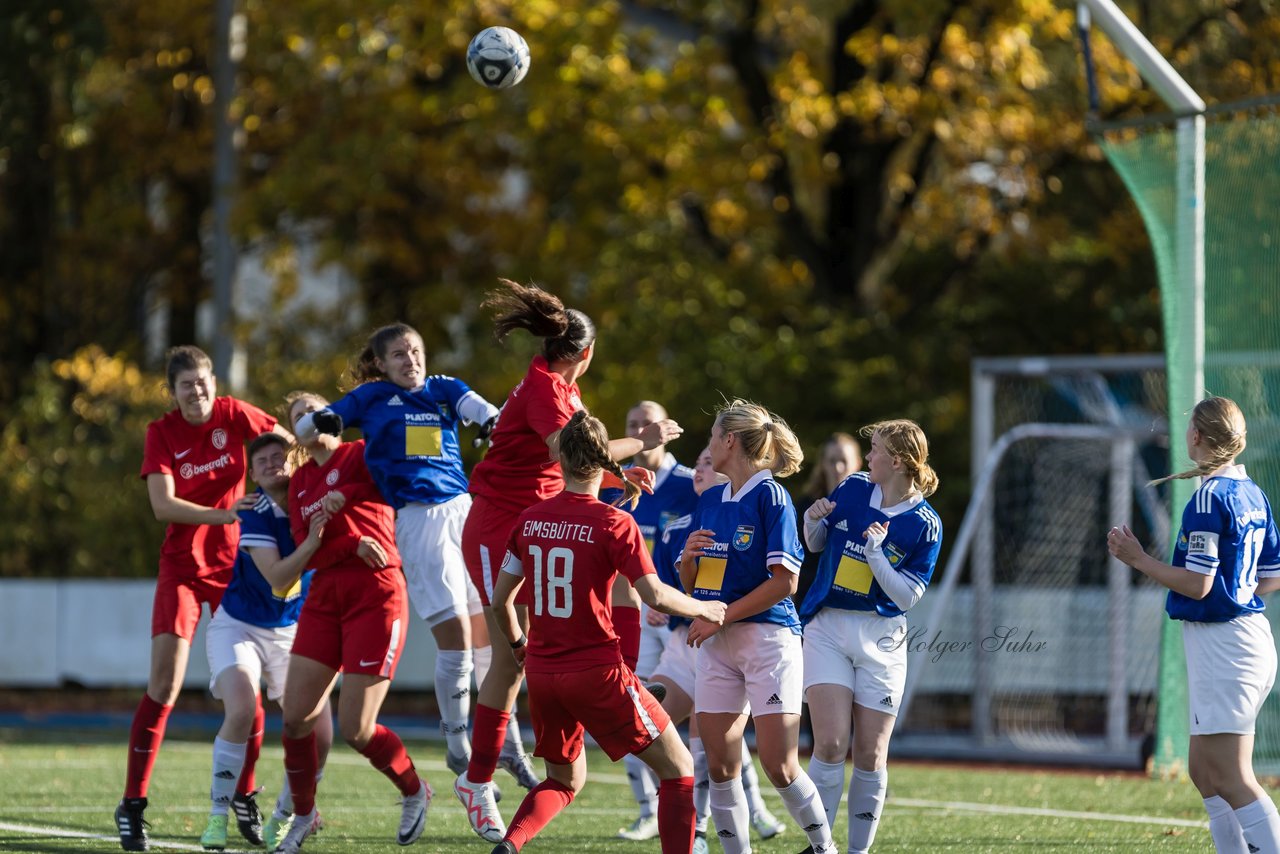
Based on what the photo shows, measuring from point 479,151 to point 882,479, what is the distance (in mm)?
15061

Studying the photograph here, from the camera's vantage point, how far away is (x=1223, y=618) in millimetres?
6641

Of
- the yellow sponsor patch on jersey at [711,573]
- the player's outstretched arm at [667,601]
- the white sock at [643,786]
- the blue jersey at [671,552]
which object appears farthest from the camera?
the white sock at [643,786]

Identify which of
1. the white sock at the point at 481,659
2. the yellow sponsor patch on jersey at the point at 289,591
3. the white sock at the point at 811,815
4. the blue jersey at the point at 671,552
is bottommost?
the white sock at the point at 811,815

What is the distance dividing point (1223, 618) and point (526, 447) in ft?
9.77

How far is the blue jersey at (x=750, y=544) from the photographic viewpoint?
6.73m

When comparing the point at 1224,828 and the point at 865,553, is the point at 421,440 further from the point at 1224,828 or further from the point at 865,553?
the point at 1224,828

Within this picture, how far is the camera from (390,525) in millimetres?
7828

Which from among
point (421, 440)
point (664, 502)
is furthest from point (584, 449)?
point (664, 502)

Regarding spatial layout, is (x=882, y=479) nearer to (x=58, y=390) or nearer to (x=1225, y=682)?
(x=1225, y=682)

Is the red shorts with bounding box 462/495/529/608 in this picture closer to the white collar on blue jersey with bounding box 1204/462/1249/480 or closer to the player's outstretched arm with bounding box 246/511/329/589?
the player's outstretched arm with bounding box 246/511/329/589

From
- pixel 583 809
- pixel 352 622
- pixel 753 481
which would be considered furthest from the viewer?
pixel 583 809

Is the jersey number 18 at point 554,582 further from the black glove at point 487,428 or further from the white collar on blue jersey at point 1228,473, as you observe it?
the white collar on blue jersey at point 1228,473

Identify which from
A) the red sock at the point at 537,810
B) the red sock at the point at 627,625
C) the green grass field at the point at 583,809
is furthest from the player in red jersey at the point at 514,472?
the red sock at the point at 537,810

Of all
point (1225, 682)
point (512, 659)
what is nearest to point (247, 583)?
point (512, 659)
